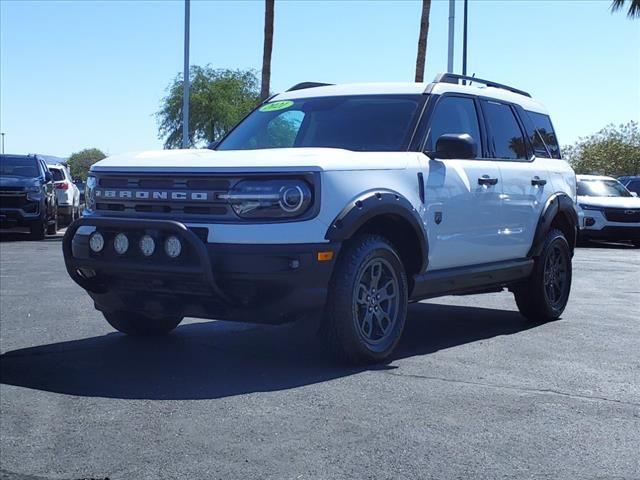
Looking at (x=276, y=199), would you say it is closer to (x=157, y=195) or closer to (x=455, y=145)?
(x=157, y=195)

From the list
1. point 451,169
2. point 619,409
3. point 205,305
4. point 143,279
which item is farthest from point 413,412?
point 451,169

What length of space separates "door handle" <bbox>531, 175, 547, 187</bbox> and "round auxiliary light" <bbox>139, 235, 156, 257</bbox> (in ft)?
12.5

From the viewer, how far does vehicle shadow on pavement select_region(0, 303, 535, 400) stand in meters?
5.60

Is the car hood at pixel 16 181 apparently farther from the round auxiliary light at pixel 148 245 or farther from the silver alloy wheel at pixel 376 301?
the silver alloy wheel at pixel 376 301

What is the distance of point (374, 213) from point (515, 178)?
2265 mm

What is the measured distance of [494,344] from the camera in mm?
7293

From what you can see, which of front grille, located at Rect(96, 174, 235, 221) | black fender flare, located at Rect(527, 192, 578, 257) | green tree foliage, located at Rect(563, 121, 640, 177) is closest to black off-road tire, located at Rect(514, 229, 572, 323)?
black fender flare, located at Rect(527, 192, 578, 257)

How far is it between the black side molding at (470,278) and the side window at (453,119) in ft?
3.14

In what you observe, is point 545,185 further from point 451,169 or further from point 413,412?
point 413,412

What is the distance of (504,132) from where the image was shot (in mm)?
8172

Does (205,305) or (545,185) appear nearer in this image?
(205,305)

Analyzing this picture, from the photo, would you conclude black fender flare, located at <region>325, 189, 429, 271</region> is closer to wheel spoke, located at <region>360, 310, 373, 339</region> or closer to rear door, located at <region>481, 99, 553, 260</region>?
wheel spoke, located at <region>360, 310, 373, 339</region>

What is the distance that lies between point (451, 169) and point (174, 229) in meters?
2.37

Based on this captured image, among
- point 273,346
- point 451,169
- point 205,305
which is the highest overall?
point 451,169
